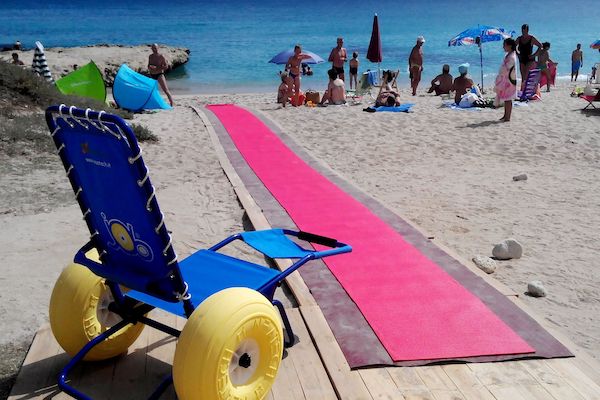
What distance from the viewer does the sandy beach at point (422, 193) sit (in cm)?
486

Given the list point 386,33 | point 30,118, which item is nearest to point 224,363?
point 30,118

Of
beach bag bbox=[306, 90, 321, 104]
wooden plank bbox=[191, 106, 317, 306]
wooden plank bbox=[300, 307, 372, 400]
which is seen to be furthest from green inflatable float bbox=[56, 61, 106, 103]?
wooden plank bbox=[300, 307, 372, 400]

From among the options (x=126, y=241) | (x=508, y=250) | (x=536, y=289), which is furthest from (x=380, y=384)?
(x=508, y=250)

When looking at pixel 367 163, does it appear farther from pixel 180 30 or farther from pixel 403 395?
pixel 180 30

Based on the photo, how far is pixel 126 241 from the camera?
309 cm

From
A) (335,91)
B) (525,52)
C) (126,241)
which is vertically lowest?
(126,241)

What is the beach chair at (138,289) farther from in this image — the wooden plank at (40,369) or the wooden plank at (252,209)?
the wooden plank at (252,209)

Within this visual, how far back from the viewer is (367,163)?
9086 millimetres

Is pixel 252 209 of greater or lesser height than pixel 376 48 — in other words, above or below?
below

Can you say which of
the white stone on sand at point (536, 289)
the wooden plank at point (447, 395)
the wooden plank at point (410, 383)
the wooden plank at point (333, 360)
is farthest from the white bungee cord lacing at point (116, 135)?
the white stone on sand at point (536, 289)

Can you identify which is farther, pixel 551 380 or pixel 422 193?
pixel 422 193

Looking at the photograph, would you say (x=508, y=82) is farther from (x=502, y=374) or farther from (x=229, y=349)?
(x=229, y=349)

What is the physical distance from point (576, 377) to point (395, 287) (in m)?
1.47

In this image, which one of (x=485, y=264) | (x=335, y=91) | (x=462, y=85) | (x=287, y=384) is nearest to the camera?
(x=287, y=384)
